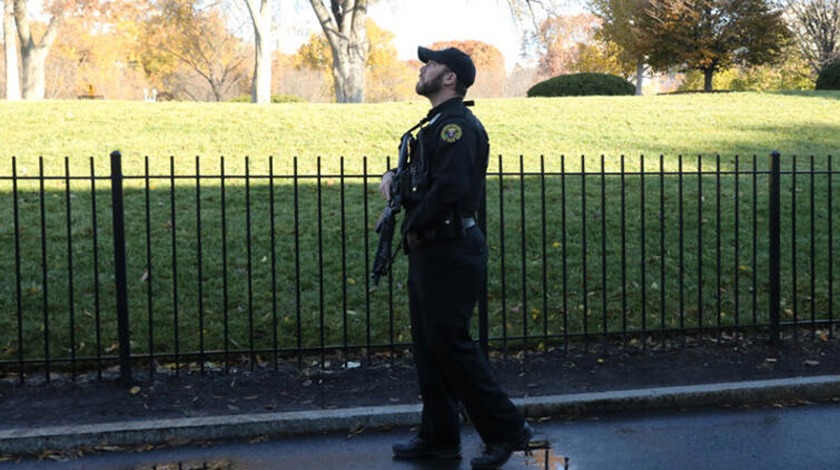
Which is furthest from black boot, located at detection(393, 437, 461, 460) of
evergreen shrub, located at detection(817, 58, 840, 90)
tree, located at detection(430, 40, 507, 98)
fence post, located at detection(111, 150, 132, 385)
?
tree, located at detection(430, 40, 507, 98)

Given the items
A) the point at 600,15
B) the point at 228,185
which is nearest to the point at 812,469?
the point at 228,185

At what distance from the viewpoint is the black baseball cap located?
5.04 m

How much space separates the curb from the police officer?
106 centimetres

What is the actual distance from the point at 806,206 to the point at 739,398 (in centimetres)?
600

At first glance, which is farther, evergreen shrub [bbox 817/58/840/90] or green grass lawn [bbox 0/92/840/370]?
evergreen shrub [bbox 817/58/840/90]

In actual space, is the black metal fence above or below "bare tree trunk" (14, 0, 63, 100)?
below

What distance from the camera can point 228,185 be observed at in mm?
12930

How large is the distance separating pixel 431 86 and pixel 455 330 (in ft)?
4.01

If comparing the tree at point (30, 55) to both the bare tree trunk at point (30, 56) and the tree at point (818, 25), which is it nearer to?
the bare tree trunk at point (30, 56)

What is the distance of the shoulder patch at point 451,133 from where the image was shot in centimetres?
489

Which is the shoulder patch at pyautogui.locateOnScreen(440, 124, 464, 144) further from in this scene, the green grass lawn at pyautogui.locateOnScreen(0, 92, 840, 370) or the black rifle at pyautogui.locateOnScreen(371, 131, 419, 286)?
the green grass lawn at pyautogui.locateOnScreen(0, 92, 840, 370)

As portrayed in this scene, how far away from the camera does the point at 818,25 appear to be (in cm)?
3956

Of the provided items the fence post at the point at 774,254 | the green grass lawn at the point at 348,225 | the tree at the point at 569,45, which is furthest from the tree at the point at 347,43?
the tree at the point at 569,45

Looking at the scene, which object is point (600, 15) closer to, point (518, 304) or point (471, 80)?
point (518, 304)
